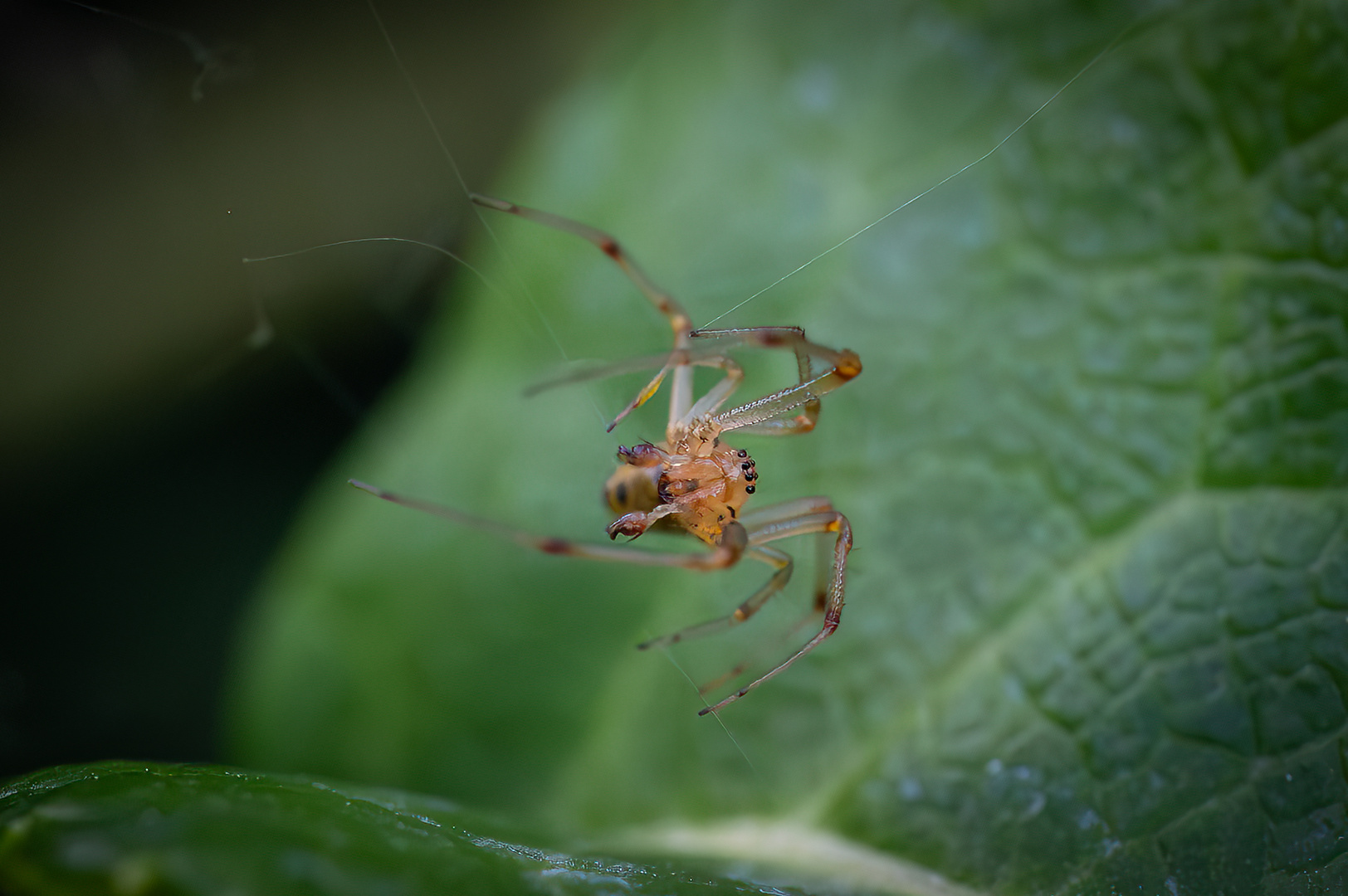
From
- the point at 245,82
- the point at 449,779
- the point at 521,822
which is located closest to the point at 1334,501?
the point at 521,822

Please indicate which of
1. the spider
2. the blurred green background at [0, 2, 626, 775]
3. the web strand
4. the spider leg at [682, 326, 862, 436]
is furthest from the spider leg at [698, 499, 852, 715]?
the blurred green background at [0, 2, 626, 775]

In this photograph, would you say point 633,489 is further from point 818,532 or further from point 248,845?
point 248,845

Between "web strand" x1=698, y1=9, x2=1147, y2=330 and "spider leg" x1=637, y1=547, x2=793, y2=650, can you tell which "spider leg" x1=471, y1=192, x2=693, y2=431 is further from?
"spider leg" x1=637, y1=547, x2=793, y2=650

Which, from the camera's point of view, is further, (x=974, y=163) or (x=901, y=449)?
(x=901, y=449)

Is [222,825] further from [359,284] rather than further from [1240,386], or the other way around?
[1240,386]

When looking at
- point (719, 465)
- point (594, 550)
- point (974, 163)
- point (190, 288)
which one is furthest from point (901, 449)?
point (190, 288)

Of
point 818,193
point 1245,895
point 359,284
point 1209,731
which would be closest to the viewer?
point 1245,895
